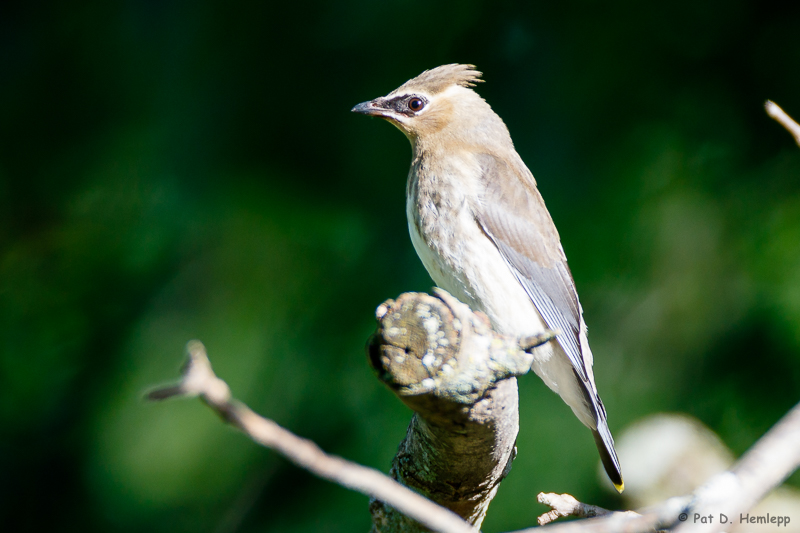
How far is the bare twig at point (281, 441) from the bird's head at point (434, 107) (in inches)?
92.9

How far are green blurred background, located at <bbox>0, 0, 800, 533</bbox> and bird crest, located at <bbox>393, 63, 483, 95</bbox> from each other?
86 centimetres

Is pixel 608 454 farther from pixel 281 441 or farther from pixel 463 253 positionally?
pixel 281 441

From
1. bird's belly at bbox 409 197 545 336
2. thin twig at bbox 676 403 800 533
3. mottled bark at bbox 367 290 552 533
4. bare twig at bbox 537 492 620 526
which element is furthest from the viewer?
bird's belly at bbox 409 197 545 336

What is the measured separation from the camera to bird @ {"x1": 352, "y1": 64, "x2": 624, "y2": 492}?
266 cm

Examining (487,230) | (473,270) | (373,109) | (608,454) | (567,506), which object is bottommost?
(608,454)

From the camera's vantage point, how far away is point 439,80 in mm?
3150

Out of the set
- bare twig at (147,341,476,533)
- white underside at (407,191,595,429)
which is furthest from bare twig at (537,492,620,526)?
bare twig at (147,341,476,533)

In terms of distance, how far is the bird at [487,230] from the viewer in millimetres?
2658

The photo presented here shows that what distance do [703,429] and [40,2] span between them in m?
4.39

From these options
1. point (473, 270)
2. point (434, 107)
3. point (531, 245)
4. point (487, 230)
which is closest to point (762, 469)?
point (473, 270)

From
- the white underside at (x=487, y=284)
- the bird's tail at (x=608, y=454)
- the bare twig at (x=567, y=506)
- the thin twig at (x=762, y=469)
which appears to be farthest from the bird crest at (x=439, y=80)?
the thin twig at (x=762, y=469)

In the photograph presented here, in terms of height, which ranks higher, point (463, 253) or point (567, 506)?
point (463, 253)

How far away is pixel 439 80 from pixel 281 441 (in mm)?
2600

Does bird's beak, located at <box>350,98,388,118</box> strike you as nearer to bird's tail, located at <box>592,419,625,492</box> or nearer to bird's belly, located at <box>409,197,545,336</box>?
bird's belly, located at <box>409,197,545,336</box>
